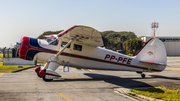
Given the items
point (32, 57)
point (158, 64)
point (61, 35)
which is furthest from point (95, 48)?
point (158, 64)

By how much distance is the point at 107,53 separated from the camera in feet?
36.3

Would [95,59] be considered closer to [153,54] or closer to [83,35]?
[83,35]

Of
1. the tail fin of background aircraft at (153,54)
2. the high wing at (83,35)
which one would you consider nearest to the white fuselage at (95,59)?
the tail fin of background aircraft at (153,54)

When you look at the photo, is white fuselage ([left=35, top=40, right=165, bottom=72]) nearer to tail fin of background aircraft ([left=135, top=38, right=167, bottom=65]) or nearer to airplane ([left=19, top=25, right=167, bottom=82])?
airplane ([left=19, top=25, right=167, bottom=82])

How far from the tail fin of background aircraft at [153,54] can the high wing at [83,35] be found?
387cm

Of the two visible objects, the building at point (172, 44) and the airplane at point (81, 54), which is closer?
the airplane at point (81, 54)

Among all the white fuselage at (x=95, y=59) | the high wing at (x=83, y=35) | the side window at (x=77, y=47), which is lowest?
the white fuselage at (x=95, y=59)

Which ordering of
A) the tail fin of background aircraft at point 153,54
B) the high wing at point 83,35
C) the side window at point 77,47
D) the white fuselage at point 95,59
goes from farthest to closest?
the tail fin of background aircraft at point 153,54, the side window at point 77,47, the white fuselage at point 95,59, the high wing at point 83,35

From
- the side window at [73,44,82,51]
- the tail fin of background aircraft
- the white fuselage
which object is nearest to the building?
the tail fin of background aircraft

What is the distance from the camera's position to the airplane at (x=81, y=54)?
9.15 metres

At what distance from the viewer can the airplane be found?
9.15m

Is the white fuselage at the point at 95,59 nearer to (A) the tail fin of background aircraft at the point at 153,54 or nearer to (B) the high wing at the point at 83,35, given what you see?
(A) the tail fin of background aircraft at the point at 153,54

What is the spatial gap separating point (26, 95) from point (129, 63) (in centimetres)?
742

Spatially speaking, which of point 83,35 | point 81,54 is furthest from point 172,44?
point 83,35
